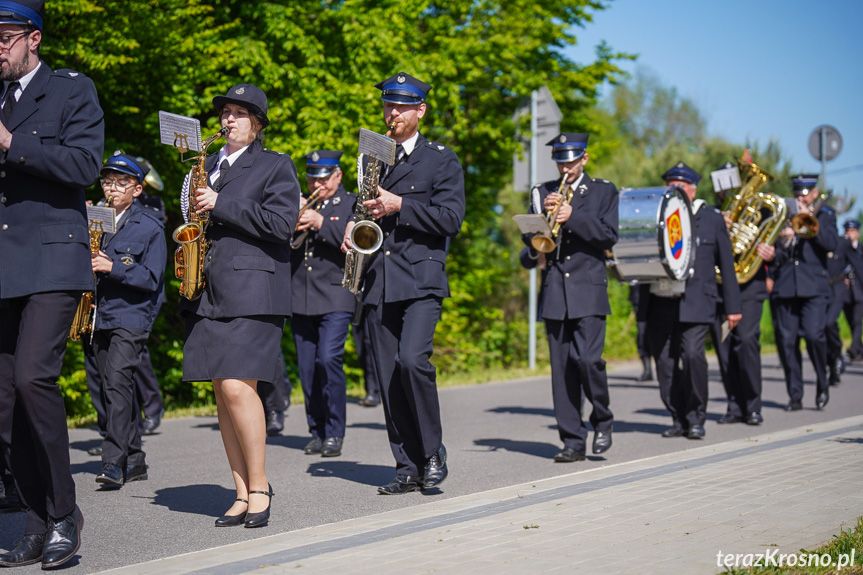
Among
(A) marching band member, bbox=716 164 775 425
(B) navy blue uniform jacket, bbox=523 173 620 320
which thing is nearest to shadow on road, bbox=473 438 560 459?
(B) navy blue uniform jacket, bbox=523 173 620 320

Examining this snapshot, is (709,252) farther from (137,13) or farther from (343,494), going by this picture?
(137,13)

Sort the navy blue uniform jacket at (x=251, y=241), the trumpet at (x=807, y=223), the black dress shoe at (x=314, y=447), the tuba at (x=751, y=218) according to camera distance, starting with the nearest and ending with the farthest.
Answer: the navy blue uniform jacket at (x=251, y=241) → the black dress shoe at (x=314, y=447) → the tuba at (x=751, y=218) → the trumpet at (x=807, y=223)

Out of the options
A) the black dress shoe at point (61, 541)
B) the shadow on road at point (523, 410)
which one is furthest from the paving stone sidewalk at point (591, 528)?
the shadow on road at point (523, 410)

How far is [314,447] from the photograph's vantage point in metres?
8.86

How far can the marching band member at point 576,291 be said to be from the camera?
831cm

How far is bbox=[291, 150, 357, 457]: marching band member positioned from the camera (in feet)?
29.0

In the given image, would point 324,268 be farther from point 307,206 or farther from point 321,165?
point 321,165

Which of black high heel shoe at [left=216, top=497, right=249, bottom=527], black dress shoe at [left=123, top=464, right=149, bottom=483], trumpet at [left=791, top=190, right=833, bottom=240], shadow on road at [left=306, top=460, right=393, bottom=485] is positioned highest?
trumpet at [left=791, top=190, right=833, bottom=240]

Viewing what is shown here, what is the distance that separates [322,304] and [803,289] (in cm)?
604

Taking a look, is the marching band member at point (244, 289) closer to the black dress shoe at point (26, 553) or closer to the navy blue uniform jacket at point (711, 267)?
the black dress shoe at point (26, 553)

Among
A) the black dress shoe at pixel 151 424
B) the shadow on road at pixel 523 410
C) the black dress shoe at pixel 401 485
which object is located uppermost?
the black dress shoe at pixel 401 485

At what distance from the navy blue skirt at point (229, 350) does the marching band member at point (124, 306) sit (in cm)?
187

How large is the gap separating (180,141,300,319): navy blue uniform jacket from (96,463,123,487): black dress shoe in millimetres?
1885

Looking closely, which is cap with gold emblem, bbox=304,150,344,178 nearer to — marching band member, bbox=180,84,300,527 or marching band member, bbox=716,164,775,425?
marching band member, bbox=180,84,300,527
